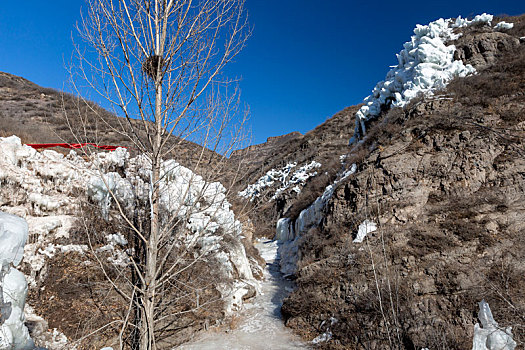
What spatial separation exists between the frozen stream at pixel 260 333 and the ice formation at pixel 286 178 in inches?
615

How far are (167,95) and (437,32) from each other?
19219 mm

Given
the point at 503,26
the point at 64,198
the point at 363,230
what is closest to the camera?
the point at 64,198

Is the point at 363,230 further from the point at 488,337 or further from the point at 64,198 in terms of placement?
the point at 64,198

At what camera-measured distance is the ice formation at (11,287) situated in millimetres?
3354

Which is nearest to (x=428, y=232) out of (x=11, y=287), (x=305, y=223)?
(x=305, y=223)

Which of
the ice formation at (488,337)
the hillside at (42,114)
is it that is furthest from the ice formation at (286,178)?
the ice formation at (488,337)

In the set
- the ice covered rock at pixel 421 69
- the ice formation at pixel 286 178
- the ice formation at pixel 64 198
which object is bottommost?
the ice formation at pixel 64 198

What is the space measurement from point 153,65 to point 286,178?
28.7m

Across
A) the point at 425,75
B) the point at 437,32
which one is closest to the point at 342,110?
the point at 437,32

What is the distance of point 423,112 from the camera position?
12312 mm

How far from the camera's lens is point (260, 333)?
25.8 feet

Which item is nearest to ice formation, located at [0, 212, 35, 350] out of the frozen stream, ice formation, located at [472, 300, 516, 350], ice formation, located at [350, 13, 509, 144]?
the frozen stream

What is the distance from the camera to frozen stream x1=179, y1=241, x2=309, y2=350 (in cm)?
709

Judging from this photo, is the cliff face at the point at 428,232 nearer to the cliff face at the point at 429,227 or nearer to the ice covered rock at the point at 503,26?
the cliff face at the point at 429,227
